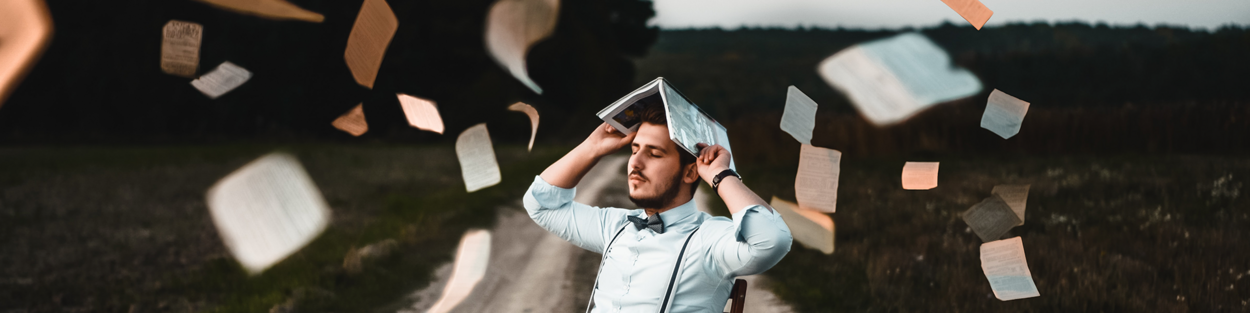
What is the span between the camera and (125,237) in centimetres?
859

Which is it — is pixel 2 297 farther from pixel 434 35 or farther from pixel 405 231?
pixel 434 35

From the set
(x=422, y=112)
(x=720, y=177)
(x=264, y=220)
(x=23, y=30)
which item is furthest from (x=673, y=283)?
(x=264, y=220)

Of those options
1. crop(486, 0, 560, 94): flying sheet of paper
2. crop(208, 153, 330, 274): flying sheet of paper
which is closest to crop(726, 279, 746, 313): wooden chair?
crop(486, 0, 560, 94): flying sheet of paper

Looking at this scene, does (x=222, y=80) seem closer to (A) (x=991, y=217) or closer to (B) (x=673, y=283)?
(B) (x=673, y=283)

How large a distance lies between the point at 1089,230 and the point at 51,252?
10615mm

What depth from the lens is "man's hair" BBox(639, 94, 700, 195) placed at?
1816 millimetres

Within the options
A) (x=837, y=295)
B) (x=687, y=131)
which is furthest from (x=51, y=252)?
(x=687, y=131)

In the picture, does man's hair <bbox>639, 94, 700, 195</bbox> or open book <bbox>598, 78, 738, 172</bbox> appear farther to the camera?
man's hair <bbox>639, 94, 700, 195</bbox>

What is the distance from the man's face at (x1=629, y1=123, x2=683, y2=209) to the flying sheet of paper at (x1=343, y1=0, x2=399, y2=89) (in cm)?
80

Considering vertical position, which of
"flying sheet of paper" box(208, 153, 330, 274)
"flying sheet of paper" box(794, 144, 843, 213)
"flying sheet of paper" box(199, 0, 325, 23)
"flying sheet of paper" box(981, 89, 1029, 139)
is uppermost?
"flying sheet of paper" box(981, 89, 1029, 139)

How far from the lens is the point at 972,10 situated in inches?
73.9

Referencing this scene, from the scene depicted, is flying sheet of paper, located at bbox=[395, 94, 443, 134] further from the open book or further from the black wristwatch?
the black wristwatch

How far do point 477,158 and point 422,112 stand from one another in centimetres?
22

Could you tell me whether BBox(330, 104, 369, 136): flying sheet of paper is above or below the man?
below
